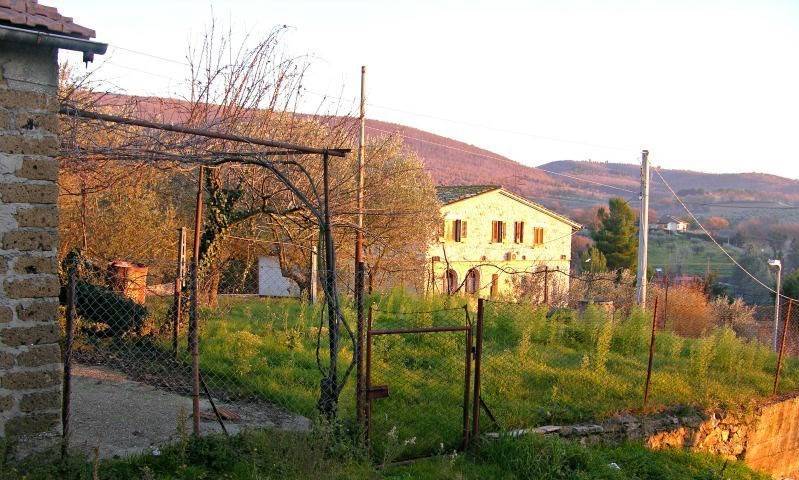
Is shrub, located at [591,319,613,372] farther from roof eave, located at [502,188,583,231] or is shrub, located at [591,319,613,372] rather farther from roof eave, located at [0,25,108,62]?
roof eave, located at [502,188,583,231]

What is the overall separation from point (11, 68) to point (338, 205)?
23.7 ft

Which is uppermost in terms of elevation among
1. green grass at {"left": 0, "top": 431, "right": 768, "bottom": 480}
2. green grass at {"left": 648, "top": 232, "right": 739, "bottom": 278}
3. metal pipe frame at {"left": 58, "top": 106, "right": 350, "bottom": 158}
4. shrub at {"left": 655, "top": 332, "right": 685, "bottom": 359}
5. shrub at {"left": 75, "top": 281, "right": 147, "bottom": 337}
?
metal pipe frame at {"left": 58, "top": 106, "right": 350, "bottom": 158}

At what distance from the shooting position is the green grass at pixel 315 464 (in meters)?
5.36

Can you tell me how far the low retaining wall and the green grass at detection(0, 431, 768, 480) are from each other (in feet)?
1.42

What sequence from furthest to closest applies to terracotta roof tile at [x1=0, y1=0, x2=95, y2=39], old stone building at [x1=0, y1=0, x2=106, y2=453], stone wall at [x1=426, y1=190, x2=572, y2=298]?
stone wall at [x1=426, y1=190, x2=572, y2=298] < old stone building at [x1=0, y1=0, x2=106, y2=453] < terracotta roof tile at [x1=0, y1=0, x2=95, y2=39]

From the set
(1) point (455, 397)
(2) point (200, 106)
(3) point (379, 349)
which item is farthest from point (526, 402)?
(2) point (200, 106)

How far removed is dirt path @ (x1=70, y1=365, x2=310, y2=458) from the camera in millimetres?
6262

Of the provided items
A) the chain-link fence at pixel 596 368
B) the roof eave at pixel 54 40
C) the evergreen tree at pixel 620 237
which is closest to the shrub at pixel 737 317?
the chain-link fence at pixel 596 368

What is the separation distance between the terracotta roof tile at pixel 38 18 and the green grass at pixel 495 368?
4.21 meters

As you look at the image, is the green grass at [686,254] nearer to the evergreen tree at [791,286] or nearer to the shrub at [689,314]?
the evergreen tree at [791,286]

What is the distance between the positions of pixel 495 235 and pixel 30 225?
33362 mm

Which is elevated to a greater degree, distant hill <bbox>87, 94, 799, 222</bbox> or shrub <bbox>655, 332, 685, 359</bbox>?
distant hill <bbox>87, 94, 799, 222</bbox>

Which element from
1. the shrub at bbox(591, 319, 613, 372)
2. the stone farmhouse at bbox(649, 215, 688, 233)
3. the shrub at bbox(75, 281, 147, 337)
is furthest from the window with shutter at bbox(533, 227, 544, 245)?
the shrub at bbox(75, 281, 147, 337)

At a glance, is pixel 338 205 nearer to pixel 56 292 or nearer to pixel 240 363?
pixel 240 363
